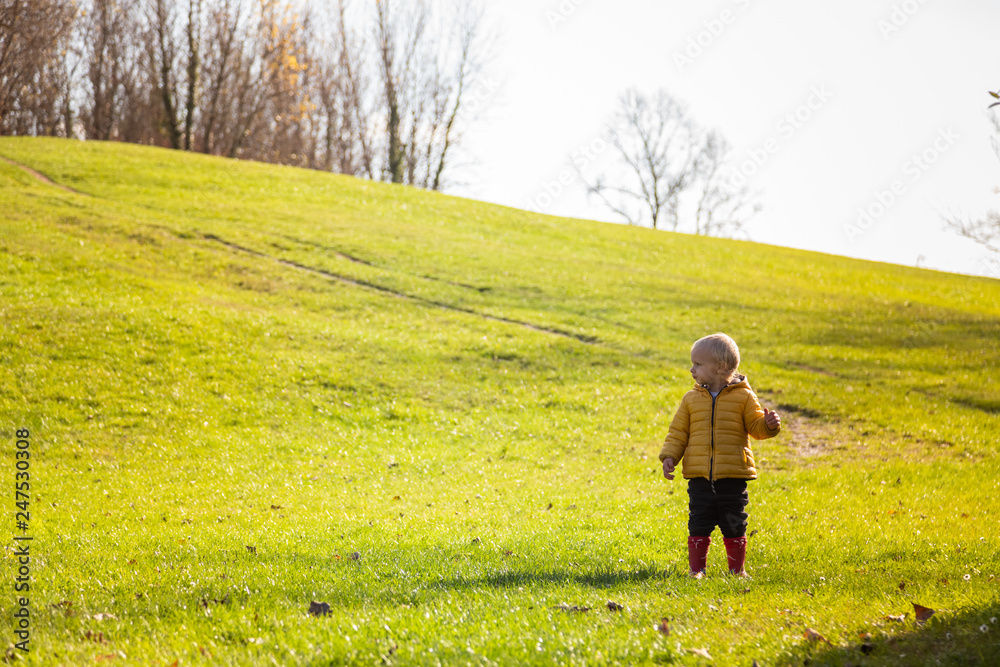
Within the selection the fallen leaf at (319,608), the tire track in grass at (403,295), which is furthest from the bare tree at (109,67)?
the fallen leaf at (319,608)

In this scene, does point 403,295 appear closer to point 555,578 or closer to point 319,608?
point 555,578

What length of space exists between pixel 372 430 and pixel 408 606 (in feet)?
29.6

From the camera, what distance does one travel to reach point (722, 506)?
635cm

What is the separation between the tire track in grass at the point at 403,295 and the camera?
21703mm

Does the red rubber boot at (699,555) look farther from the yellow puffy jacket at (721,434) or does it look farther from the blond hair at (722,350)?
the blond hair at (722,350)

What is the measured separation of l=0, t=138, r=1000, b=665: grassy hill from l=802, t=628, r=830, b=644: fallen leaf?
0.05 metres

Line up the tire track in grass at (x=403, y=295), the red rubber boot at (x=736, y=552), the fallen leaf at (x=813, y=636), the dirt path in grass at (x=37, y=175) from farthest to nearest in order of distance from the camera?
the dirt path in grass at (x=37, y=175)
the tire track in grass at (x=403, y=295)
the red rubber boot at (x=736, y=552)
the fallen leaf at (x=813, y=636)

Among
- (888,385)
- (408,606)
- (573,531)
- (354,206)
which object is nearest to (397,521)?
(573,531)

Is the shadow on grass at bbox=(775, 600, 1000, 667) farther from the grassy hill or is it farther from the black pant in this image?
the black pant

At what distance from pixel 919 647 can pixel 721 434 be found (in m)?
2.43

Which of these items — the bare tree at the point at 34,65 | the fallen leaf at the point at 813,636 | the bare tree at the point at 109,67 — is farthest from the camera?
the bare tree at the point at 109,67

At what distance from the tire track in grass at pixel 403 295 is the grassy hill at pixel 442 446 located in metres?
0.15

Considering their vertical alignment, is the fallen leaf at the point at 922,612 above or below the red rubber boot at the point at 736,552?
above

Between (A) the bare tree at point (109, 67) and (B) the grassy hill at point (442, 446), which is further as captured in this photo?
(A) the bare tree at point (109, 67)
